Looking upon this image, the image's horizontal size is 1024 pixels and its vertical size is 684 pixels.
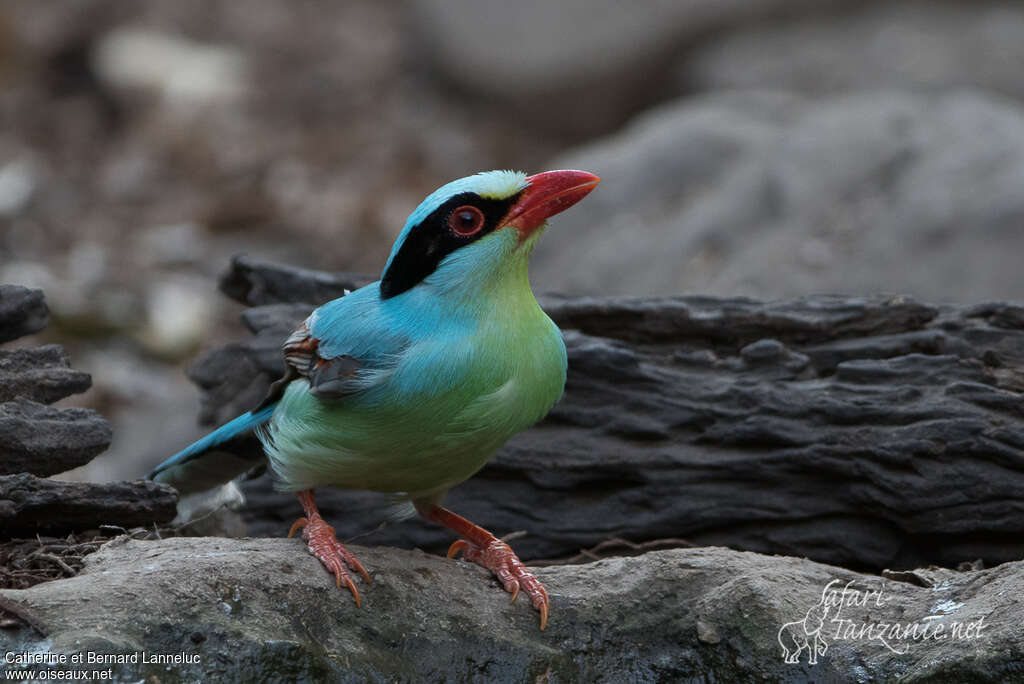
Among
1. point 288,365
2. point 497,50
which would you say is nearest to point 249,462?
point 288,365

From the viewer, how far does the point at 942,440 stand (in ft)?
16.7

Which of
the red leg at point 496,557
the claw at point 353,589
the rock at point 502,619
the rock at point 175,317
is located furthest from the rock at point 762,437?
the rock at point 175,317

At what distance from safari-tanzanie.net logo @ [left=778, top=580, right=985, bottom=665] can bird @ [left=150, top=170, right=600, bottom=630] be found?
0.86m

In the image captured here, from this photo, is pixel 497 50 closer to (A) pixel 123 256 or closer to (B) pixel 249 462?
(A) pixel 123 256

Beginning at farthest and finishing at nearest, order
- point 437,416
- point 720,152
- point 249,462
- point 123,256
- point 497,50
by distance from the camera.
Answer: point 497,50 < point 123,256 < point 720,152 < point 249,462 < point 437,416

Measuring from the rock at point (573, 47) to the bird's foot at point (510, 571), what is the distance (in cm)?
978

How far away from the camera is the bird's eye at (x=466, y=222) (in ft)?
13.9

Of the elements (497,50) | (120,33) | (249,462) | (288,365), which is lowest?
(249,462)

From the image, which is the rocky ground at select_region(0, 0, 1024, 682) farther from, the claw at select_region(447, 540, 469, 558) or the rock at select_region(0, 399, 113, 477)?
the claw at select_region(447, 540, 469, 558)

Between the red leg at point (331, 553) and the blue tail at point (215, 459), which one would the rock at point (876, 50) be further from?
the red leg at point (331, 553)

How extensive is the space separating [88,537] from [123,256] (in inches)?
320

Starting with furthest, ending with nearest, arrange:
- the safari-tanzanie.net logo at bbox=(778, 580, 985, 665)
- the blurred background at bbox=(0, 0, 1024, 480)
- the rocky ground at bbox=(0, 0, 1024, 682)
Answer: the blurred background at bbox=(0, 0, 1024, 480) → the rocky ground at bbox=(0, 0, 1024, 682) → the safari-tanzanie.net logo at bbox=(778, 580, 985, 665)

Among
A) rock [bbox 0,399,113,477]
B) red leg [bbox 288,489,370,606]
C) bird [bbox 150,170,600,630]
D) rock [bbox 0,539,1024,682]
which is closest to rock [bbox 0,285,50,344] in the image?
rock [bbox 0,399,113,477]

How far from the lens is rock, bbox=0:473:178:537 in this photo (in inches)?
167
